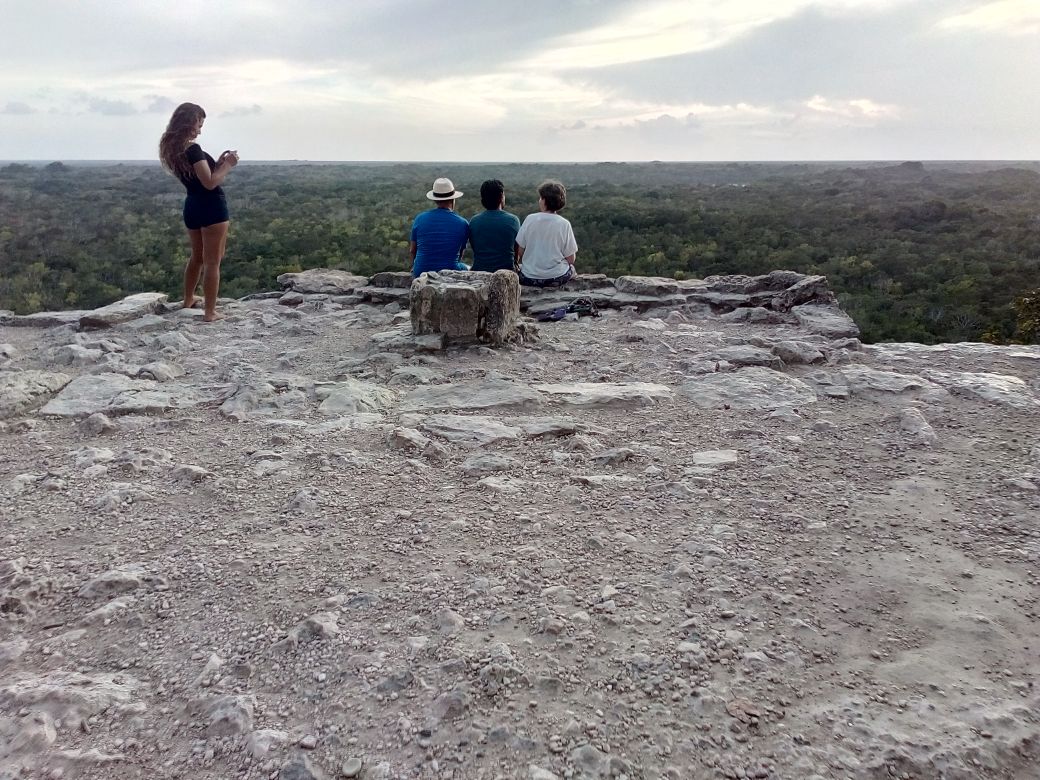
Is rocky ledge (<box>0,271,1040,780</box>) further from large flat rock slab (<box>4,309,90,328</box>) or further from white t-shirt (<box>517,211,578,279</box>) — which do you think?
white t-shirt (<box>517,211,578,279</box>)

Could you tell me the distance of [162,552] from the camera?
2553mm

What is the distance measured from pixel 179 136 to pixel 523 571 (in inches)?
174

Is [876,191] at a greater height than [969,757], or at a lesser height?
greater

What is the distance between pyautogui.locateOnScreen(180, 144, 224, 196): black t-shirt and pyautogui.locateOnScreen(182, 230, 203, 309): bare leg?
338 mm

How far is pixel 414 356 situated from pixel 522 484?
210 centimetres

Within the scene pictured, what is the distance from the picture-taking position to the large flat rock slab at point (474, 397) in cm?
399

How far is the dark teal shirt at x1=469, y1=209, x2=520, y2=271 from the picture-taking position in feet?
20.4

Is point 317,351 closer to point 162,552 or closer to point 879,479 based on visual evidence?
point 162,552

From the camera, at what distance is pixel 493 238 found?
6270mm

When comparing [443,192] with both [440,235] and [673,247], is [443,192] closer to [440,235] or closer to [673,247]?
[440,235]

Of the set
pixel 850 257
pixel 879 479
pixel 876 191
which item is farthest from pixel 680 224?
pixel 879 479

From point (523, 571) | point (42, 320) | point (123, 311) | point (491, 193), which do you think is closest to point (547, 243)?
point (491, 193)

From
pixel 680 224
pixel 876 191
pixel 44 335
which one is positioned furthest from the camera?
pixel 876 191

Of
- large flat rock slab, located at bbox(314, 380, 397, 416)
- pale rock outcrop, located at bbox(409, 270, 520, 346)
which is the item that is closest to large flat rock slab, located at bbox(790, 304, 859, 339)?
pale rock outcrop, located at bbox(409, 270, 520, 346)
